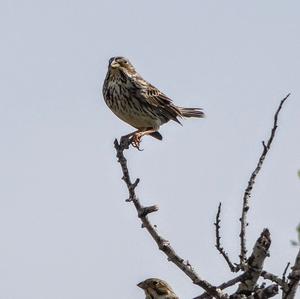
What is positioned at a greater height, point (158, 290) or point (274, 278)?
point (158, 290)

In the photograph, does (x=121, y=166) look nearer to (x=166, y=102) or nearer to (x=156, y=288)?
(x=156, y=288)

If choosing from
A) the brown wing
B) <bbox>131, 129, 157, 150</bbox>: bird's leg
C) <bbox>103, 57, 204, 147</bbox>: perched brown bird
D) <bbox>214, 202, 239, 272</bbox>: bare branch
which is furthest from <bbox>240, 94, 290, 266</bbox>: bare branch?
the brown wing

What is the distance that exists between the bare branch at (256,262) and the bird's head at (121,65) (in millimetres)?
6564

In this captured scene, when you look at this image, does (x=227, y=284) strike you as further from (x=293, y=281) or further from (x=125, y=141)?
(x=125, y=141)

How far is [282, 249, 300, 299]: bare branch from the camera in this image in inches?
237

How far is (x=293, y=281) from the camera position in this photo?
603 cm

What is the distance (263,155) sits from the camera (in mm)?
6988

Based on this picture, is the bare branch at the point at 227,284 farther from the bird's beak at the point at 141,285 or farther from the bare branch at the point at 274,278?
the bird's beak at the point at 141,285

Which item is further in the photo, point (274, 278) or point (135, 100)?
point (135, 100)

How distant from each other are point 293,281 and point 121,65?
7.16 metres

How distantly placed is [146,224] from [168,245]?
0.87ft

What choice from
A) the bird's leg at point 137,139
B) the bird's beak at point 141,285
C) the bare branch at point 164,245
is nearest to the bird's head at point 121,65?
the bird's leg at point 137,139

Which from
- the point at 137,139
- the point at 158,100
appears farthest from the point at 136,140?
the point at 158,100

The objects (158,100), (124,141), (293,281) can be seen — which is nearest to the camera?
(293,281)
